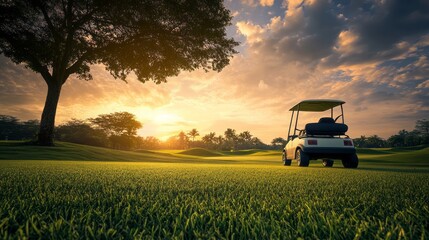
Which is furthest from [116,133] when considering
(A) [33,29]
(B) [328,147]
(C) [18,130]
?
(B) [328,147]

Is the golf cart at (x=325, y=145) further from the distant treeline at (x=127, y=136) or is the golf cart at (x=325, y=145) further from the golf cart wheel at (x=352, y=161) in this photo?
the distant treeline at (x=127, y=136)

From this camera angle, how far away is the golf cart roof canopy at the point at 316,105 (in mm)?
10195

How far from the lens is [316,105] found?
37.2ft

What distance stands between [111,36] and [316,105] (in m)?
17.0

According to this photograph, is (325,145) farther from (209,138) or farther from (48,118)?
(209,138)

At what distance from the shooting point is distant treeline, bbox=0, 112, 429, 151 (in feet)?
265

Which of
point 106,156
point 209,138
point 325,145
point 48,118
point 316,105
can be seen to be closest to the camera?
point 325,145

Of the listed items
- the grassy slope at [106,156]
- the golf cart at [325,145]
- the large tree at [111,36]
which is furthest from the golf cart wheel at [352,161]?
the large tree at [111,36]

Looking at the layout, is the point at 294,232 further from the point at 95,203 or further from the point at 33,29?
the point at 33,29

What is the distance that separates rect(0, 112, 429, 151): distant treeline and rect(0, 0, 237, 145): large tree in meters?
56.5

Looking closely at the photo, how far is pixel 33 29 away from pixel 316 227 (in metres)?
22.4

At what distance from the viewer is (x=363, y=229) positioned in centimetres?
105

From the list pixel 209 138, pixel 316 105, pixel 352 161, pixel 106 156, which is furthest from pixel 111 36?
pixel 209 138

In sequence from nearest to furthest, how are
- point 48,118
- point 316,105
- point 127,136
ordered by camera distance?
point 316,105, point 48,118, point 127,136
